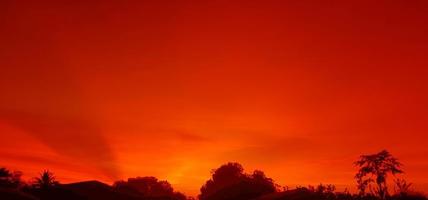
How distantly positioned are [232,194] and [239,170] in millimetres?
62689

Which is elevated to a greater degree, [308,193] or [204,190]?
[204,190]

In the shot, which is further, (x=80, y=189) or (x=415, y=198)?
(x=80, y=189)

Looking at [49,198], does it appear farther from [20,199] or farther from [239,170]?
[239,170]

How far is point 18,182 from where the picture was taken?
1576 inches

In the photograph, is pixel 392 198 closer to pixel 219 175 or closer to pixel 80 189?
pixel 80 189

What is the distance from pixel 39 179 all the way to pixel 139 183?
70822 millimetres

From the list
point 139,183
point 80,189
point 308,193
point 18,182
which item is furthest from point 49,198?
point 139,183

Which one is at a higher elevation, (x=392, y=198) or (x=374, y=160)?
(x=374, y=160)

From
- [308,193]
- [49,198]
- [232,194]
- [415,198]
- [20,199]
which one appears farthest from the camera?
[232,194]

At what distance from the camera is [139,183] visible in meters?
109

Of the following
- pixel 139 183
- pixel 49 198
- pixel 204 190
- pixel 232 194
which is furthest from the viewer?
pixel 139 183

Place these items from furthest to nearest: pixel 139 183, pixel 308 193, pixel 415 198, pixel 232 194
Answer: pixel 139 183, pixel 232 194, pixel 308 193, pixel 415 198

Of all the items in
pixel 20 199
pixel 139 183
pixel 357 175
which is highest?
pixel 139 183

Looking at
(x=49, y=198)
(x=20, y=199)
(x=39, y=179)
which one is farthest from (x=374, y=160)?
(x=39, y=179)
